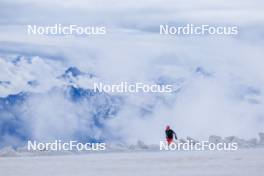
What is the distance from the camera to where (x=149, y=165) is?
15.5 m


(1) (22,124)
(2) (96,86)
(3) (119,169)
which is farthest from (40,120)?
(3) (119,169)

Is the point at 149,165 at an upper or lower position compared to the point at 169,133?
lower

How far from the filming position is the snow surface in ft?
44.5

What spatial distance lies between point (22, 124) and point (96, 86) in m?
2.11

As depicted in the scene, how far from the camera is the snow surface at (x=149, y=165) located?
44.5 ft

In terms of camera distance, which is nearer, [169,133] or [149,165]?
[149,165]

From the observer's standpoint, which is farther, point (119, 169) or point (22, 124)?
point (22, 124)

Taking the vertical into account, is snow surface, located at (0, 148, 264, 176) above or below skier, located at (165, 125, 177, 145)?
below

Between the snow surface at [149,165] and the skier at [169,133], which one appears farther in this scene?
the skier at [169,133]

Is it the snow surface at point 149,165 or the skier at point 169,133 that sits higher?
the skier at point 169,133

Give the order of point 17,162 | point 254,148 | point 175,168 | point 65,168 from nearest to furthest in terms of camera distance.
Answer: point 175,168, point 65,168, point 17,162, point 254,148

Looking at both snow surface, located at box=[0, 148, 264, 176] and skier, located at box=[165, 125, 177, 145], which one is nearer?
snow surface, located at box=[0, 148, 264, 176]

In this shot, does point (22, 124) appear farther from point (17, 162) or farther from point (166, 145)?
point (166, 145)

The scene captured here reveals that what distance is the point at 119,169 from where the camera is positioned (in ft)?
48.2
